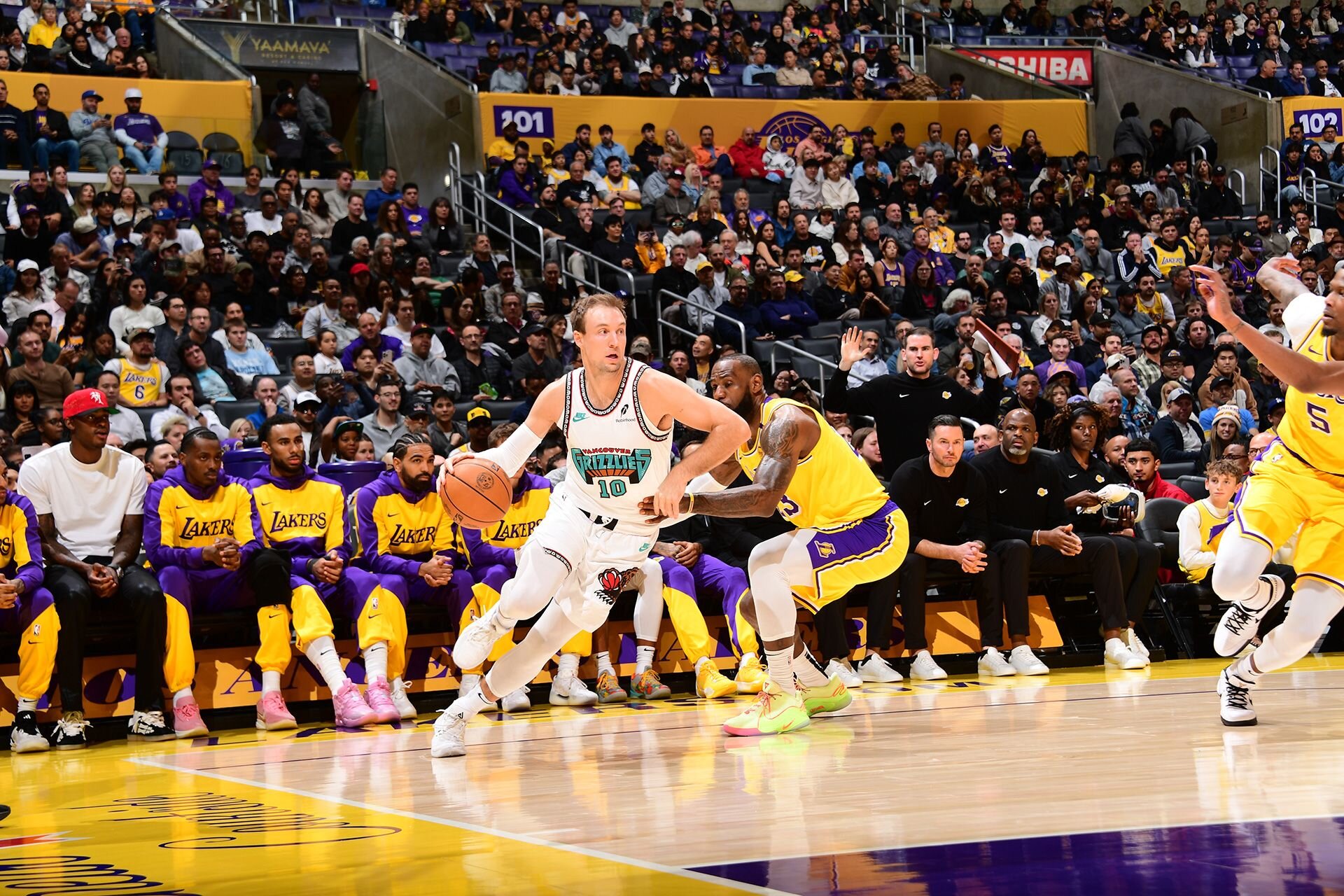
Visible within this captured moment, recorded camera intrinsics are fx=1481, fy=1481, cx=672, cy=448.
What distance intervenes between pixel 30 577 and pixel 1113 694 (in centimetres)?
585

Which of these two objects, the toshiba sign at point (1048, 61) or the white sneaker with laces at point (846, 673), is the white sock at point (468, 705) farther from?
the toshiba sign at point (1048, 61)

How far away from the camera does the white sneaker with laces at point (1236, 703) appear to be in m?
6.40

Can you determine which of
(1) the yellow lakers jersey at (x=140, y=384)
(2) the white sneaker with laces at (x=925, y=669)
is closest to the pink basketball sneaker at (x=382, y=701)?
(2) the white sneaker with laces at (x=925, y=669)

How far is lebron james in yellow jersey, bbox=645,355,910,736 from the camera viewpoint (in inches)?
268

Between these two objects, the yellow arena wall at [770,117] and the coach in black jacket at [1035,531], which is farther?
the yellow arena wall at [770,117]

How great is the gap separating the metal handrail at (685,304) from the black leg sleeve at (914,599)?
5.65 metres

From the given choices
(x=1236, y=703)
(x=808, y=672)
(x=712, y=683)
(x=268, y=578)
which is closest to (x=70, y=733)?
(x=268, y=578)

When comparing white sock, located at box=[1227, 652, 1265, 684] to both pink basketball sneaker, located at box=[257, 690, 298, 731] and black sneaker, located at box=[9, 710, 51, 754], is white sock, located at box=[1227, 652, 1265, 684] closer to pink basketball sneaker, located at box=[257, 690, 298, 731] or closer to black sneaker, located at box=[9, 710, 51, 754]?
pink basketball sneaker, located at box=[257, 690, 298, 731]

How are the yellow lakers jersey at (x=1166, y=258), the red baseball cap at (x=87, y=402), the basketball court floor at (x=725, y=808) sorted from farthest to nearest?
the yellow lakers jersey at (x=1166, y=258)
the red baseball cap at (x=87, y=402)
the basketball court floor at (x=725, y=808)

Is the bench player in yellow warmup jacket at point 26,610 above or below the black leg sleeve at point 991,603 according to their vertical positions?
above

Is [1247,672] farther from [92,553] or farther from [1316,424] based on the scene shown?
[92,553]

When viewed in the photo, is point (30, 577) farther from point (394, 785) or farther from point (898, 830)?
point (898, 830)

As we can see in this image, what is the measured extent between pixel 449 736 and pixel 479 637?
1.47ft

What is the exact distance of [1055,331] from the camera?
15.5 m
